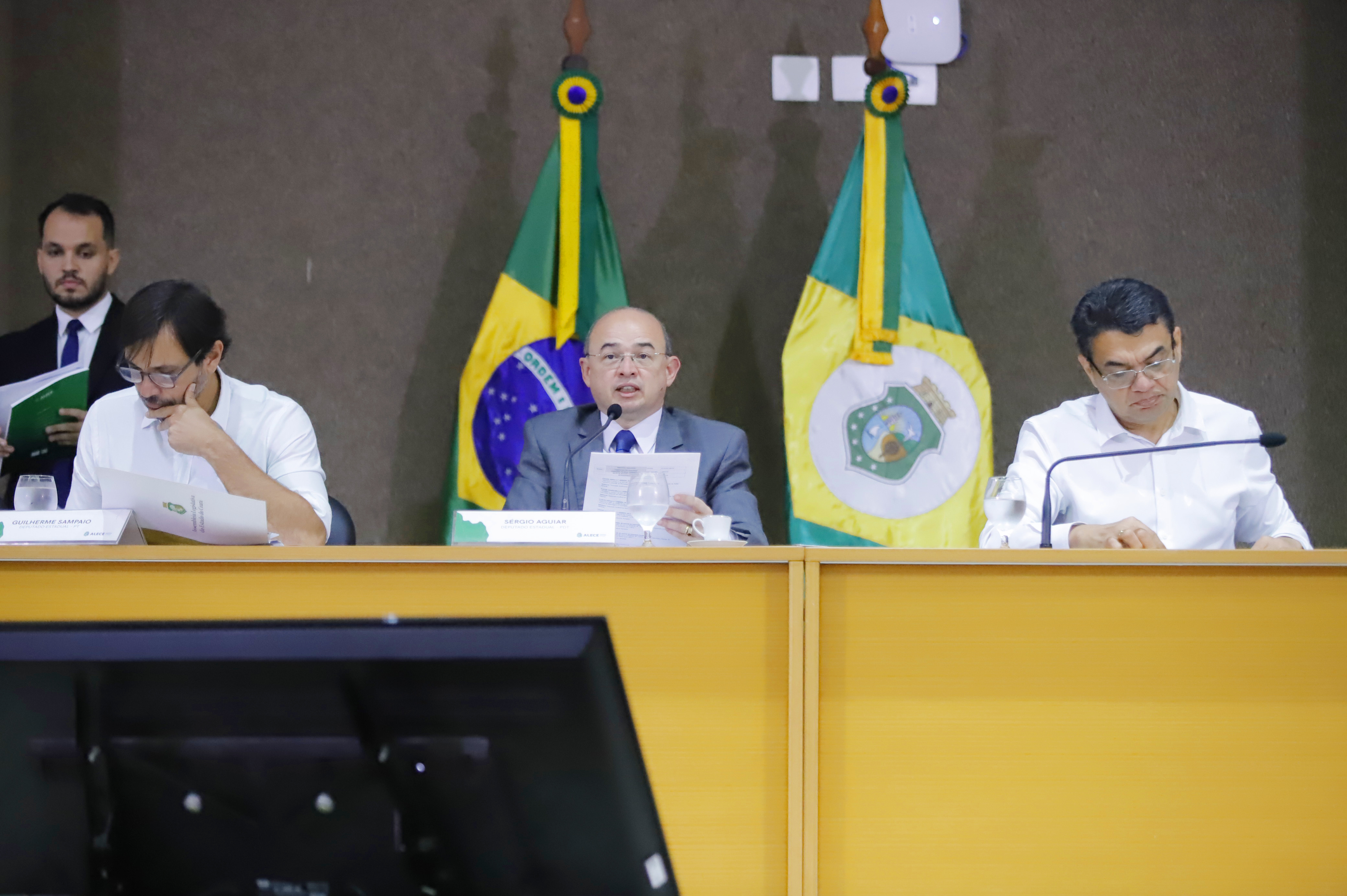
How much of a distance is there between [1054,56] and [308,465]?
2428mm

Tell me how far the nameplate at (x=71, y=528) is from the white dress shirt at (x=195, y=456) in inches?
28.6

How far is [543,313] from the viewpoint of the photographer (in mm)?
2799

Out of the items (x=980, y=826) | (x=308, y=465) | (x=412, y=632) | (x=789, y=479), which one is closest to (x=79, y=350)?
(x=308, y=465)

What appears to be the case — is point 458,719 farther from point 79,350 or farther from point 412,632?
point 79,350

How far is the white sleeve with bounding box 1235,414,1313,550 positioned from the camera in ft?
6.71

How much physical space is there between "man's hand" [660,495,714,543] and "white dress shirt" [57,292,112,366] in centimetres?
168

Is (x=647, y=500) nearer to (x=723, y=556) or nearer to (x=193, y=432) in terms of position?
(x=723, y=556)

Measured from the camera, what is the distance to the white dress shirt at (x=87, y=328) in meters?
2.66

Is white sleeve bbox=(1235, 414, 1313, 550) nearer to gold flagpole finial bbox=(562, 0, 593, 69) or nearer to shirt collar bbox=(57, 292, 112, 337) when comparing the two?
gold flagpole finial bbox=(562, 0, 593, 69)

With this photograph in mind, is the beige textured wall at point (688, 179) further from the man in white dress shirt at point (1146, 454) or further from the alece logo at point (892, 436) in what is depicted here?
the man in white dress shirt at point (1146, 454)

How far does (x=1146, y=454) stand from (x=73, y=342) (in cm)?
251

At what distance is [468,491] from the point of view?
274cm

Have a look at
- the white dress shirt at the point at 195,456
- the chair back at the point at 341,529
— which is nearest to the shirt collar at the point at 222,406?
the white dress shirt at the point at 195,456

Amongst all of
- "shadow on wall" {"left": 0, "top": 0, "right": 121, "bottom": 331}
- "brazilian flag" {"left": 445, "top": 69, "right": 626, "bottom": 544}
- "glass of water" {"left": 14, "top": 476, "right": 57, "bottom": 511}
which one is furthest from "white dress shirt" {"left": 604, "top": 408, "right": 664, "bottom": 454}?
"shadow on wall" {"left": 0, "top": 0, "right": 121, "bottom": 331}
